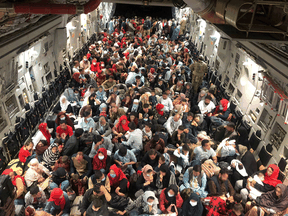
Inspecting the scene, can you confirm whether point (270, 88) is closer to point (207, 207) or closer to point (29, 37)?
point (207, 207)

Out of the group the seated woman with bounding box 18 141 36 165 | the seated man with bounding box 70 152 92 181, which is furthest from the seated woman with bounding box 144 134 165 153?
the seated woman with bounding box 18 141 36 165

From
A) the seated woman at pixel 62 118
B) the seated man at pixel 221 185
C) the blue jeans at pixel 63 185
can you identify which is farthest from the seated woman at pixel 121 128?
the seated man at pixel 221 185

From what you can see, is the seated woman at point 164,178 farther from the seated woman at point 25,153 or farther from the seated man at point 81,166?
A: the seated woman at point 25,153

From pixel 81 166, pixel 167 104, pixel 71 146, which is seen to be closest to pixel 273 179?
pixel 167 104

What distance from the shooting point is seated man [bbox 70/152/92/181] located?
415cm

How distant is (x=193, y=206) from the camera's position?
352cm

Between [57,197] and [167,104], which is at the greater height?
[57,197]

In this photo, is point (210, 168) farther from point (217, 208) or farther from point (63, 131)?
point (63, 131)

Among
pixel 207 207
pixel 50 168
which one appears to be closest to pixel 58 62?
pixel 50 168

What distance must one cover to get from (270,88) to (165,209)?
357 centimetres

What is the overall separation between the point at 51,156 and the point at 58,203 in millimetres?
1124

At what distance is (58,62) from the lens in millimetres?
8273

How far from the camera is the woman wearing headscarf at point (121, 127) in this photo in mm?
5166

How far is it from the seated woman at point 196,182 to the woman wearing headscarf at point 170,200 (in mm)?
358
